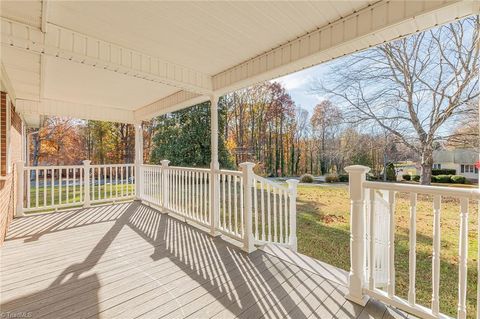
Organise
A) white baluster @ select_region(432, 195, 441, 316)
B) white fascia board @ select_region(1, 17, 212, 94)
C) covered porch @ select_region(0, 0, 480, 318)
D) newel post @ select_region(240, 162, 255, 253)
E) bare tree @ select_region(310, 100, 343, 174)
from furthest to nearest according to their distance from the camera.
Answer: bare tree @ select_region(310, 100, 343, 174)
newel post @ select_region(240, 162, 255, 253)
white fascia board @ select_region(1, 17, 212, 94)
covered porch @ select_region(0, 0, 480, 318)
white baluster @ select_region(432, 195, 441, 316)

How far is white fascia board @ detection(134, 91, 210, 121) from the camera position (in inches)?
185

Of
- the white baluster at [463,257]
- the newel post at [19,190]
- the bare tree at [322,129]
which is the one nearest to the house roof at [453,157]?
the bare tree at [322,129]

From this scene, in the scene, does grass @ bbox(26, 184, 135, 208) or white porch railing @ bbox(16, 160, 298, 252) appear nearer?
white porch railing @ bbox(16, 160, 298, 252)

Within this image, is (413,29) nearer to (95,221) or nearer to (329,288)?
(329,288)

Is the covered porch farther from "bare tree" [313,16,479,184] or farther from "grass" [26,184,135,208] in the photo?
"bare tree" [313,16,479,184]

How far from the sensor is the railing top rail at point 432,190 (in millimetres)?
1585

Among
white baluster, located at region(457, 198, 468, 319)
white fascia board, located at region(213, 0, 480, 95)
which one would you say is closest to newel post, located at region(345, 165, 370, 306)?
white baluster, located at region(457, 198, 468, 319)

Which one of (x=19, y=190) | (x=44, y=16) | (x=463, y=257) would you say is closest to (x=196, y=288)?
(x=463, y=257)

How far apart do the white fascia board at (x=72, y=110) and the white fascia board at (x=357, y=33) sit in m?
4.83

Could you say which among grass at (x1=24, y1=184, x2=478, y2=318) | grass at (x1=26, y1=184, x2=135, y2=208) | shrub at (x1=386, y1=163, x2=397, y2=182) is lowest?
grass at (x1=24, y1=184, x2=478, y2=318)

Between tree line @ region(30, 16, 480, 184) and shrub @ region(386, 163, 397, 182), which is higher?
tree line @ region(30, 16, 480, 184)

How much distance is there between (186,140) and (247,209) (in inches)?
407

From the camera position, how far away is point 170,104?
213 inches

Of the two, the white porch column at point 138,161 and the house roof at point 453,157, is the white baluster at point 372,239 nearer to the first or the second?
the white porch column at point 138,161
